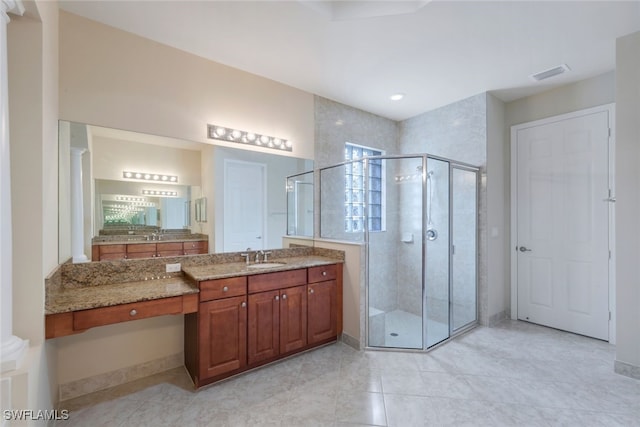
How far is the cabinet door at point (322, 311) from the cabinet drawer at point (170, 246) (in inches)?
49.2

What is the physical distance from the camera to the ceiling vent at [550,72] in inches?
108

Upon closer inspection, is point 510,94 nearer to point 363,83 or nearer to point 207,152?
point 363,83

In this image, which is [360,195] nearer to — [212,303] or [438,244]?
[438,244]

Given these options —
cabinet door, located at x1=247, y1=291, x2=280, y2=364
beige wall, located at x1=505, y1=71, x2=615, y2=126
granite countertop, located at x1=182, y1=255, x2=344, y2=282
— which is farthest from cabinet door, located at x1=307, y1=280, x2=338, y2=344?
beige wall, located at x1=505, y1=71, x2=615, y2=126

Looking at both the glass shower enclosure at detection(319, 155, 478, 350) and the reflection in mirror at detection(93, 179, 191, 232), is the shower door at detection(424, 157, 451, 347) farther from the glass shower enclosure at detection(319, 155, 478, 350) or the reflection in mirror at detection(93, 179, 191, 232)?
the reflection in mirror at detection(93, 179, 191, 232)

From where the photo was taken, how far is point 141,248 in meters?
2.32

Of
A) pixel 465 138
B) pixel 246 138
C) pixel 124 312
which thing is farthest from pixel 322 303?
pixel 465 138

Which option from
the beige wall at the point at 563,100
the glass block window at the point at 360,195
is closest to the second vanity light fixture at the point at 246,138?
the glass block window at the point at 360,195

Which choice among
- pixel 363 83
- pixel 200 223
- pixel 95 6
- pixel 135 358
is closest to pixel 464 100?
pixel 363 83

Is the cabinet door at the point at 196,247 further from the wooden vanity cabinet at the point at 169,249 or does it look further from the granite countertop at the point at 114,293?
the granite countertop at the point at 114,293

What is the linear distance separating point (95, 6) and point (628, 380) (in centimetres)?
494

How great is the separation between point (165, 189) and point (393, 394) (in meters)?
2.51

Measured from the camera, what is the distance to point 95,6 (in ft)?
6.42

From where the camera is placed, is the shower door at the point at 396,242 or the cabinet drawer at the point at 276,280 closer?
the cabinet drawer at the point at 276,280
